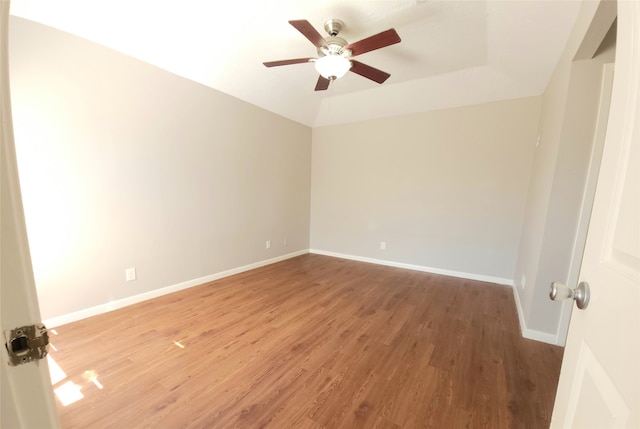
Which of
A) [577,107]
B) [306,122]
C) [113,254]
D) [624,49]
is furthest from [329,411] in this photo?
[306,122]

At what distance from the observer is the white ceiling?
193 centimetres

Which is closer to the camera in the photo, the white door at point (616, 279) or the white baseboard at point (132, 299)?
the white door at point (616, 279)

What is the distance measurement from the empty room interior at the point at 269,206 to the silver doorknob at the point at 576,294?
112 cm

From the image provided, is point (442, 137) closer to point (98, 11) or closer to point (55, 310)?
point (98, 11)

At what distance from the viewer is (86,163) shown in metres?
2.14

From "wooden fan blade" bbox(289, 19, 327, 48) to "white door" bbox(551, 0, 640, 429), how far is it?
61.6 inches

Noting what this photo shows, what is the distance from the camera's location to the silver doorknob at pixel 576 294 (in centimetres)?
61

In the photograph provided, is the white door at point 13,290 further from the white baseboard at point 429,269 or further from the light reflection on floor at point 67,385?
the white baseboard at point 429,269

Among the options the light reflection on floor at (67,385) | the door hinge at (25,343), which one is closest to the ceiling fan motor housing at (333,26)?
the door hinge at (25,343)

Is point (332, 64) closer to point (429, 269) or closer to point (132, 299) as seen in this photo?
point (132, 299)

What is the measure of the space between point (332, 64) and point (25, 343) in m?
2.15

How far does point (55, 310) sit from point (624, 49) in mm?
3495

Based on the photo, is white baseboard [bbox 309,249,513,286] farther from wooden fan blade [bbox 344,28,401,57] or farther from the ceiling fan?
wooden fan blade [bbox 344,28,401,57]

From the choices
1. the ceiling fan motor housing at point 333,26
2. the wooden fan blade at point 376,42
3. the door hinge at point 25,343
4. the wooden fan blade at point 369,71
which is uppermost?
the ceiling fan motor housing at point 333,26
